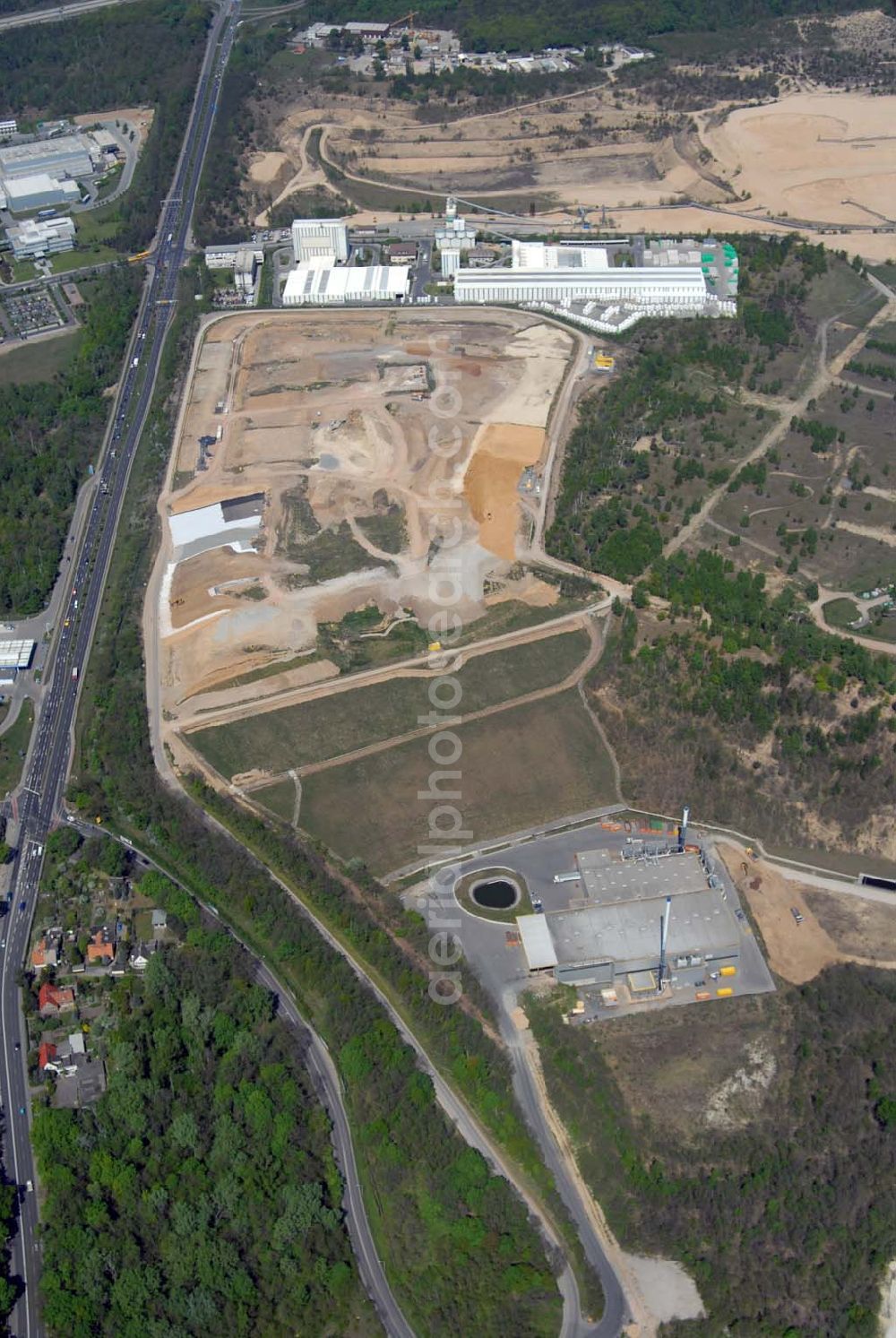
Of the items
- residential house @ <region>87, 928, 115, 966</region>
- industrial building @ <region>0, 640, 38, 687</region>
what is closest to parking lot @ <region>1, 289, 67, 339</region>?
industrial building @ <region>0, 640, 38, 687</region>

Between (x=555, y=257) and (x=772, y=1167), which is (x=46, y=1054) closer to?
(x=772, y=1167)

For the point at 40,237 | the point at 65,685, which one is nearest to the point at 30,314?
the point at 40,237

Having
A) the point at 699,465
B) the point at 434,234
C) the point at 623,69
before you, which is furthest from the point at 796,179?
the point at 699,465

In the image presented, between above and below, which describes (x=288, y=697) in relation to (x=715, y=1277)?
above

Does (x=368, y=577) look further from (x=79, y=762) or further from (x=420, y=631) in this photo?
(x=79, y=762)

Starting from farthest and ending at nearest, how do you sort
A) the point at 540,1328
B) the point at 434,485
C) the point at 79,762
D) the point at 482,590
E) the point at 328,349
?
the point at 328,349 → the point at 434,485 → the point at 482,590 → the point at 79,762 → the point at 540,1328

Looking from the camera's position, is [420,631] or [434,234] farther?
A: [434,234]

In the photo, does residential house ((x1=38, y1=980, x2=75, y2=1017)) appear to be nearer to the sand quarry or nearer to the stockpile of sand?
the sand quarry
